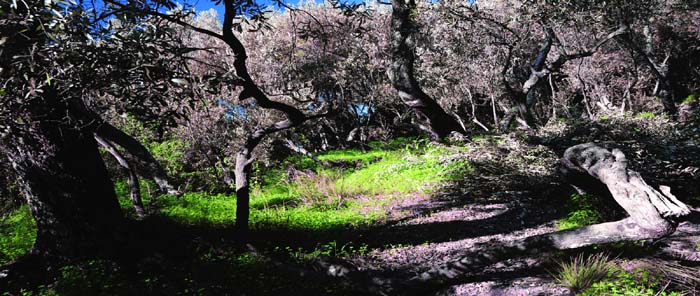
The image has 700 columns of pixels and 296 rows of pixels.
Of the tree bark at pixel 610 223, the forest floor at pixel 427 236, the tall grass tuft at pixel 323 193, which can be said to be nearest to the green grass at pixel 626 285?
the forest floor at pixel 427 236

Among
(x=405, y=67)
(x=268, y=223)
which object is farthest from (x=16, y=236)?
(x=405, y=67)

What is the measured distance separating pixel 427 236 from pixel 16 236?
675 cm

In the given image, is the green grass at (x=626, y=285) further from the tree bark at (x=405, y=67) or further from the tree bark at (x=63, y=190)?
→ the tree bark at (x=63, y=190)

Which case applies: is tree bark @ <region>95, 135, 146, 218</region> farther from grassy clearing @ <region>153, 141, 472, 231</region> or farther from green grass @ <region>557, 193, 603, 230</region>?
green grass @ <region>557, 193, 603, 230</region>

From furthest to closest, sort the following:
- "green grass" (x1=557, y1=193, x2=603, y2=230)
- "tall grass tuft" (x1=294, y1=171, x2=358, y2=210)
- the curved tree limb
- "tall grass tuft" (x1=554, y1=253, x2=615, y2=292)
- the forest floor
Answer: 1. "tall grass tuft" (x1=294, y1=171, x2=358, y2=210)
2. the curved tree limb
3. "green grass" (x1=557, y1=193, x2=603, y2=230)
4. the forest floor
5. "tall grass tuft" (x1=554, y1=253, x2=615, y2=292)

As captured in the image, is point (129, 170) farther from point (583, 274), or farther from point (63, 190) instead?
point (583, 274)

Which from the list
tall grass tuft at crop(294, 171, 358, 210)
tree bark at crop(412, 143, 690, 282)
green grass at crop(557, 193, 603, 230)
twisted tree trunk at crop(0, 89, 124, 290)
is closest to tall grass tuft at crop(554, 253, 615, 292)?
tree bark at crop(412, 143, 690, 282)

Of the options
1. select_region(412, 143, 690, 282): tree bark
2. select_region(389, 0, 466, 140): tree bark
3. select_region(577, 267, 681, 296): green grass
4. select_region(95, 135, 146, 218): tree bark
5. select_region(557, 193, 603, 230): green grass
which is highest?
select_region(389, 0, 466, 140): tree bark

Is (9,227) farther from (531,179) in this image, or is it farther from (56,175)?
(531,179)

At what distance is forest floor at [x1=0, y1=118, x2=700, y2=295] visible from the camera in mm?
4098

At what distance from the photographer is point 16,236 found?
21.4ft

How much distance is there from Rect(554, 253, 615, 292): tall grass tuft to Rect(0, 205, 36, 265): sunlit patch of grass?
22.6 feet

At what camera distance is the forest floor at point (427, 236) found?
410 cm

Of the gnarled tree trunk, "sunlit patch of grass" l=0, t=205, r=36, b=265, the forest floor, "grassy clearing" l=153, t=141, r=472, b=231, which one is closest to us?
the gnarled tree trunk
